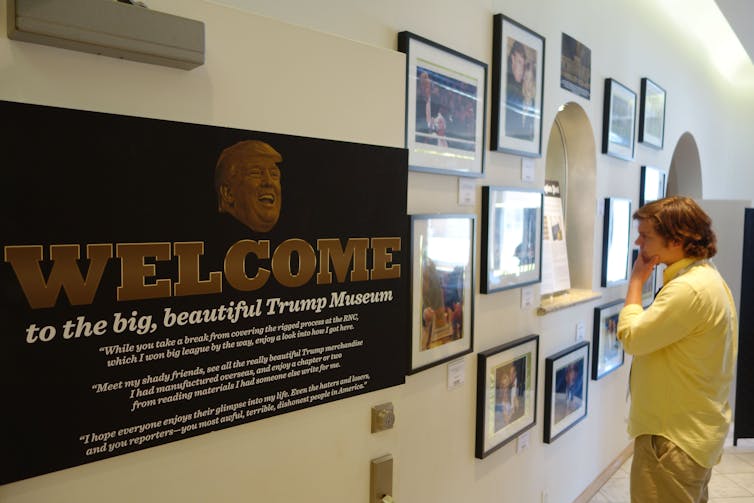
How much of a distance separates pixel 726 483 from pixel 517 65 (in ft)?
12.7

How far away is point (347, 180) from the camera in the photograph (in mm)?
1479

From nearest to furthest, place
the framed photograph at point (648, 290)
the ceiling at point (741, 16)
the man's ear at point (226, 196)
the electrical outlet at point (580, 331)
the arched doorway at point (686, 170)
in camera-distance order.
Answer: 1. the man's ear at point (226, 196)
2. the electrical outlet at point (580, 331)
3. the ceiling at point (741, 16)
4. the framed photograph at point (648, 290)
5. the arched doorway at point (686, 170)

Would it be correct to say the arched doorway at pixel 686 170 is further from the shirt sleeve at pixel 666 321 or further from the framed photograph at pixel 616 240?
the shirt sleeve at pixel 666 321

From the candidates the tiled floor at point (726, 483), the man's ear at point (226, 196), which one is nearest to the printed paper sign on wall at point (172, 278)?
the man's ear at point (226, 196)

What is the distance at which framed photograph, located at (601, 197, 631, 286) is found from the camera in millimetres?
3977

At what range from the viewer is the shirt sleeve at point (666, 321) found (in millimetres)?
2359

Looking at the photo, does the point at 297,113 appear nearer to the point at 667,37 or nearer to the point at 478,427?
the point at 478,427

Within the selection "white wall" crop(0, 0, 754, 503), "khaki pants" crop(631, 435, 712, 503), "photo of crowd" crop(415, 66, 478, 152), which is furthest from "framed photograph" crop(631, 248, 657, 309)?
"photo of crowd" crop(415, 66, 478, 152)

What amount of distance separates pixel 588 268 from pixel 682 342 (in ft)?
4.88

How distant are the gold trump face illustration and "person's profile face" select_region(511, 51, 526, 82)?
180cm

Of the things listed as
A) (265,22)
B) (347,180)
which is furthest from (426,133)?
(265,22)

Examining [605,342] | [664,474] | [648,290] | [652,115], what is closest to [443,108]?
[664,474]

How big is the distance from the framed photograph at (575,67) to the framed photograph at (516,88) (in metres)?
0.36

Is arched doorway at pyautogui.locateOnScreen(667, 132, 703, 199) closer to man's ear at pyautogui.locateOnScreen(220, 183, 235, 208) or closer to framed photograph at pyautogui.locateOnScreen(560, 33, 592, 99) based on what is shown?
framed photograph at pyautogui.locateOnScreen(560, 33, 592, 99)
